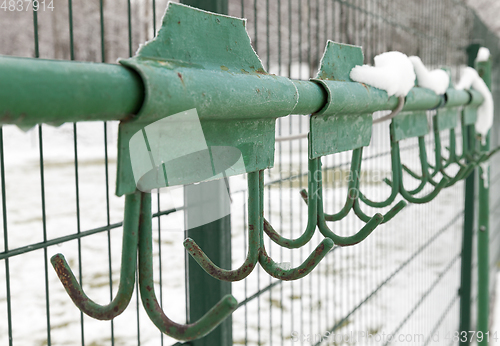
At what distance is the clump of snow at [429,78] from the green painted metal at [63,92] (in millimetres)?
809

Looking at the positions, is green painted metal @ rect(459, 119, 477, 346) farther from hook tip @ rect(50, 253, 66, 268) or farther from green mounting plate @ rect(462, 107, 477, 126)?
hook tip @ rect(50, 253, 66, 268)

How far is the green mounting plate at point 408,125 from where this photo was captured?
0.97 meters

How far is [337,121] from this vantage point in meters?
0.72

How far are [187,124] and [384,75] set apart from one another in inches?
18.3

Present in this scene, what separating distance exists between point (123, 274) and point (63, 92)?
17 cm

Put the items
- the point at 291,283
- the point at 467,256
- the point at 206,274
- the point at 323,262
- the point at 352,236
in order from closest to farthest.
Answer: the point at 352,236 < the point at 206,274 < the point at 291,283 < the point at 467,256 < the point at 323,262

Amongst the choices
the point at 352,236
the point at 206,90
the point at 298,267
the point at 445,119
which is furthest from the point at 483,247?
the point at 206,90

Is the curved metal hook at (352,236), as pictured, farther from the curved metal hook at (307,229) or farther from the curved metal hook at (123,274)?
the curved metal hook at (123,274)

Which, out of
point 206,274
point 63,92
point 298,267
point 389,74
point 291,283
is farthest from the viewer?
point 291,283

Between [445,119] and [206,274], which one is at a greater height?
[445,119]

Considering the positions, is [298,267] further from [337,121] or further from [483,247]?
[483,247]

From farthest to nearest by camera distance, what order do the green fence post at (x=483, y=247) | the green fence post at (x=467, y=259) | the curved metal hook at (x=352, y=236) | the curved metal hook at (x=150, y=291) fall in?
the green fence post at (x=467, y=259)
the green fence post at (x=483, y=247)
the curved metal hook at (x=352, y=236)
the curved metal hook at (x=150, y=291)

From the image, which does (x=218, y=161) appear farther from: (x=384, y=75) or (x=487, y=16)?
(x=487, y=16)

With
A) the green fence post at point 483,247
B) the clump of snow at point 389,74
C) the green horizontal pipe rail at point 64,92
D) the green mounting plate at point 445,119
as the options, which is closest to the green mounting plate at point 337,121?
the clump of snow at point 389,74
